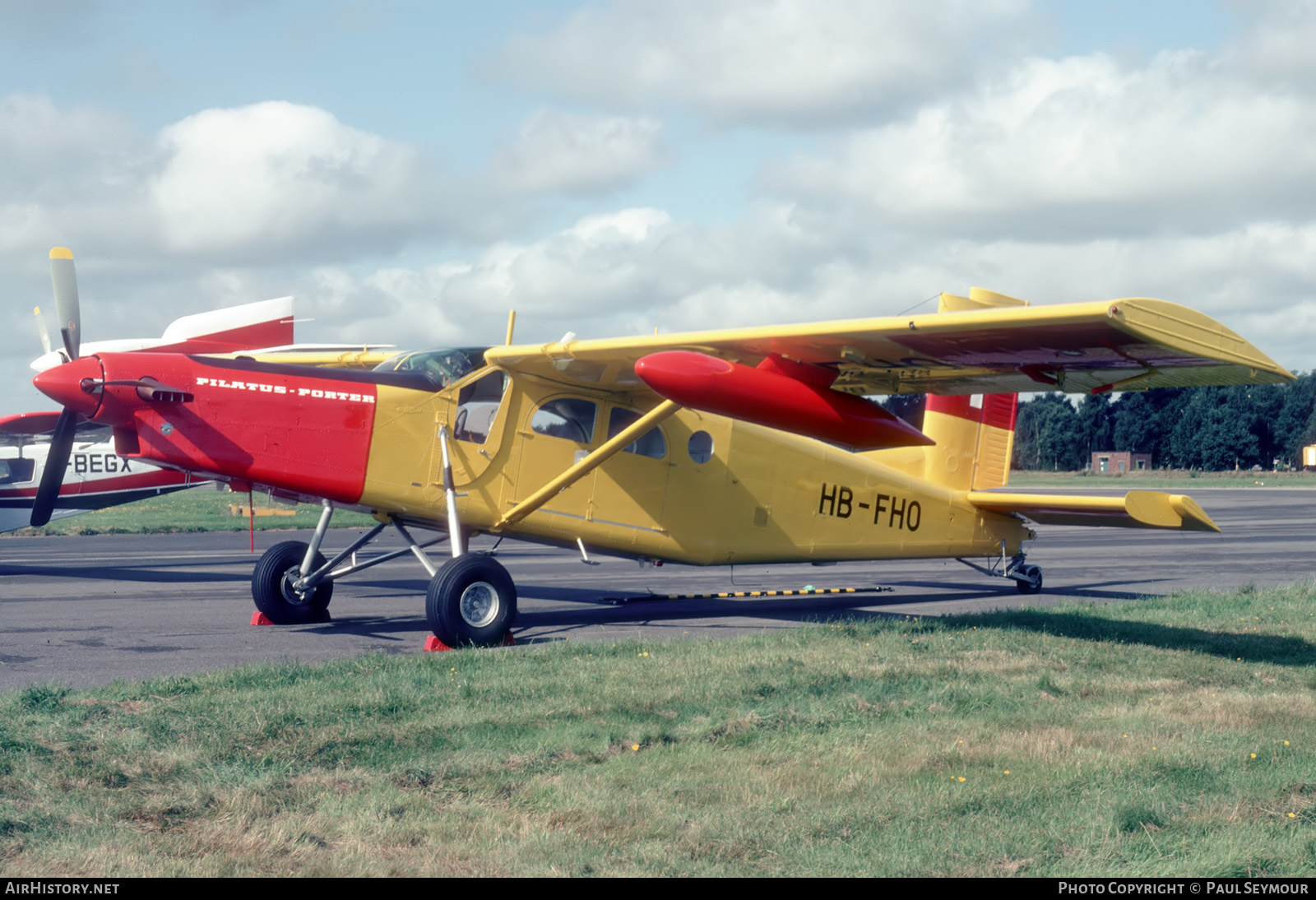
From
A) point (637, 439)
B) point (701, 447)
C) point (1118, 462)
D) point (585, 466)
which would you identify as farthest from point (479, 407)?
point (1118, 462)

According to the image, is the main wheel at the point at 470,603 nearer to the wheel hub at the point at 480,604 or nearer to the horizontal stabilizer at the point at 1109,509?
the wheel hub at the point at 480,604

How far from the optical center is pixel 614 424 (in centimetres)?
1184

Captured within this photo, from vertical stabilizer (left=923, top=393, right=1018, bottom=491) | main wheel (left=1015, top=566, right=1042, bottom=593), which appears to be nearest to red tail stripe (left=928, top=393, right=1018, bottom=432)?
vertical stabilizer (left=923, top=393, right=1018, bottom=491)

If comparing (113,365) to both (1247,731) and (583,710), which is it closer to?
(583,710)

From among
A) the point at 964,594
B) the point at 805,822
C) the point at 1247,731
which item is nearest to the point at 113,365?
the point at 805,822

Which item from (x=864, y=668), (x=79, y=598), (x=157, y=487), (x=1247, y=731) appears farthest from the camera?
(x=157, y=487)

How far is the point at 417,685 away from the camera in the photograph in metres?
7.55

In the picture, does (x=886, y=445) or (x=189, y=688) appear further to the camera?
(x=886, y=445)

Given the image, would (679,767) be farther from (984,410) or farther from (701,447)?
(984,410)

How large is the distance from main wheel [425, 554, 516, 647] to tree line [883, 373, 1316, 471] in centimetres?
10698

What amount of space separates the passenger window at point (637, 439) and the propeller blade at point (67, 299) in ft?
20.1

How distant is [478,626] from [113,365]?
4129 mm

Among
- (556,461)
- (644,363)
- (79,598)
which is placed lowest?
(79,598)

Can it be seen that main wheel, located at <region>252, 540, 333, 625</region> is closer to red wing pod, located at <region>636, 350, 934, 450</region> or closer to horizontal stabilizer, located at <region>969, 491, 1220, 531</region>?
red wing pod, located at <region>636, 350, 934, 450</region>
